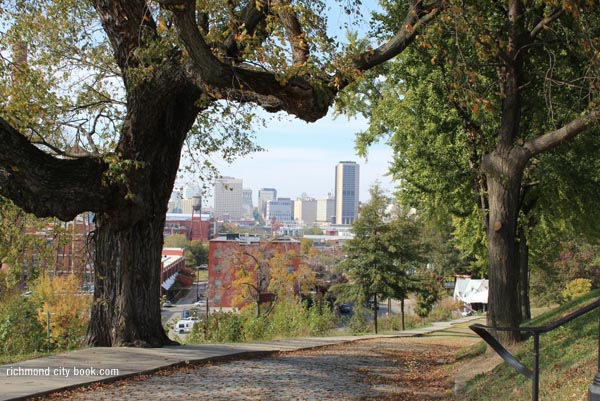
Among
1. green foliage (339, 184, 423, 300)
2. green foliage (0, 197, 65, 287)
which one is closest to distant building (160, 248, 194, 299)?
green foliage (339, 184, 423, 300)

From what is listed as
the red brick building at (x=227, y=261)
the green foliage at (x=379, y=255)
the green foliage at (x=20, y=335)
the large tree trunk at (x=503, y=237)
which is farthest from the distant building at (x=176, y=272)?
the large tree trunk at (x=503, y=237)

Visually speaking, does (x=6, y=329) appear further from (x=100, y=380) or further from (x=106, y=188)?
(x=100, y=380)

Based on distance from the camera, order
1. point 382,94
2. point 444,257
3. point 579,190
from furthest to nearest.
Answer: point 444,257 < point 382,94 < point 579,190

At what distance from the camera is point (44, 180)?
10.2m

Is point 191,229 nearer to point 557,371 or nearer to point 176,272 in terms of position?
point 176,272

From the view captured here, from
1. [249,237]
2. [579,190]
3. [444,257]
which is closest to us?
[579,190]

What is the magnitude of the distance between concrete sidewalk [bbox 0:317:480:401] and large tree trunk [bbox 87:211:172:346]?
576 mm

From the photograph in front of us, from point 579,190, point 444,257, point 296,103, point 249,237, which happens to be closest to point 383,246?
point 579,190

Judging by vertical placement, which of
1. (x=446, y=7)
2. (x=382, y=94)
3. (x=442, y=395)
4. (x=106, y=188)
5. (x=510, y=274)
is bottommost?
(x=442, y=395)

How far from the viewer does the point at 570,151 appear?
16656 millimetres

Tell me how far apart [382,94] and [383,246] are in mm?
7780

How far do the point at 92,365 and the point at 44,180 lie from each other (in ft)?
10.4

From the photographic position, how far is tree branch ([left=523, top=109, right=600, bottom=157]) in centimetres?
1046

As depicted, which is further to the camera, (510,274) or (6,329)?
(6,329)
